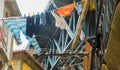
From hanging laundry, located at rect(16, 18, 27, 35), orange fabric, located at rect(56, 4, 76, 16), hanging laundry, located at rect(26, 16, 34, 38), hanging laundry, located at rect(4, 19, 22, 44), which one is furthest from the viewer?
hanging laundry, located at rect(26, 16, 34, 38)

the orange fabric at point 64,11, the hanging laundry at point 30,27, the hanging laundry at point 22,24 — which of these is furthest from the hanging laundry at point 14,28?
the orange fabric at point 64,11

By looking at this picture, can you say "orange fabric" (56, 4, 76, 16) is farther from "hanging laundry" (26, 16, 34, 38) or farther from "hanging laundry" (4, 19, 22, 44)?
"hanging laundry" (4, 19, 22, 44)

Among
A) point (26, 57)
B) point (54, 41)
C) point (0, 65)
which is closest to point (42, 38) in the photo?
point (54, 41)

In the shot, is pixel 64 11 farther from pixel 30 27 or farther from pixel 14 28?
pixel 14 28

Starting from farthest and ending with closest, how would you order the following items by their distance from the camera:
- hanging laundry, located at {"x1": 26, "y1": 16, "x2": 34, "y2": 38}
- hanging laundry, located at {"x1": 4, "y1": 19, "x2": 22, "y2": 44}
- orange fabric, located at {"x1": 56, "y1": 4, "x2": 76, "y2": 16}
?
hanging laundry, located at {"x1": 26, "y1": 16, "x2": 34, "y2": 38} < orange fabric, located at {"x1": 56, "y1": 4, "x2": 76, "y2": 16} < hanging laundry, located at {"x1": 4, "y1": 19, "x2": 22, "y2": 44}

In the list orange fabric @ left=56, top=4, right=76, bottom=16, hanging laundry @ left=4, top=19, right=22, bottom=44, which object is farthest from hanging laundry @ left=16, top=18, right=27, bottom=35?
orange fabric @ left=56, top=4, right=76, bottom=16

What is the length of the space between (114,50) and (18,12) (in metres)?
13.5

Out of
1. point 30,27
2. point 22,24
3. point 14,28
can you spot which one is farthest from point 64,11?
point 14,28

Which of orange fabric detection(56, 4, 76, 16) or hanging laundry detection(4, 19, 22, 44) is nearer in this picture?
hanging laundry detection(4, 19, 22, 44)

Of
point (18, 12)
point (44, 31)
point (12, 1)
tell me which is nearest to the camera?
point (12, 1)

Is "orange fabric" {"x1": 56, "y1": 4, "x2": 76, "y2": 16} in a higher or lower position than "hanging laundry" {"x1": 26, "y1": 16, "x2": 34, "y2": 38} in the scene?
higher

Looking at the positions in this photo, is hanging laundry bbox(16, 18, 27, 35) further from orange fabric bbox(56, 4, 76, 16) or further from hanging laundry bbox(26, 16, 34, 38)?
orange fabric bbox(56, 4, 76, 16)

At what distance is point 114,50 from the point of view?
379 centimetres

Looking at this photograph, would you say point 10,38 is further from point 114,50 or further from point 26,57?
point 114,50
